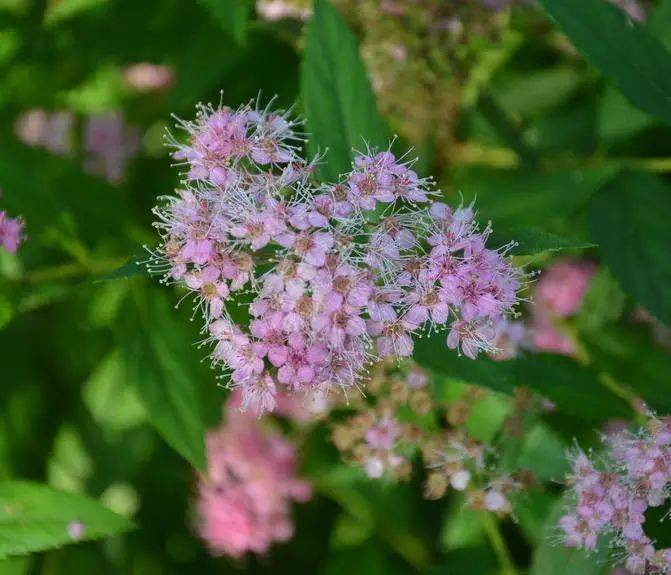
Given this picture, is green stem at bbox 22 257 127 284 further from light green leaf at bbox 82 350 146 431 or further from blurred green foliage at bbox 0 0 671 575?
light green leaf at bbox 82 350 146 431

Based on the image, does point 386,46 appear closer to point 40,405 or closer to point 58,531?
point 58,531

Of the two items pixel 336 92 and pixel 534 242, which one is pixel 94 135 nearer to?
pixel 336 92

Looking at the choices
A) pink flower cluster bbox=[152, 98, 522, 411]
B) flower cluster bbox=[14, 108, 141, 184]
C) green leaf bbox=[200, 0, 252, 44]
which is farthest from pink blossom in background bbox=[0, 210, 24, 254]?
flower cluster bbox=[14, 108, 141, 184]

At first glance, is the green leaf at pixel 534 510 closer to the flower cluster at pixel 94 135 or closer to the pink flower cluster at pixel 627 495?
the pink flower cluster at pixel 627 495

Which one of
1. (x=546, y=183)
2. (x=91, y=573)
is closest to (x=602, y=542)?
(x=546, y=183)

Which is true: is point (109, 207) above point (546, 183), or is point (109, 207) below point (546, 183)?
below

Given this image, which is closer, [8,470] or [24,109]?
[8,470]

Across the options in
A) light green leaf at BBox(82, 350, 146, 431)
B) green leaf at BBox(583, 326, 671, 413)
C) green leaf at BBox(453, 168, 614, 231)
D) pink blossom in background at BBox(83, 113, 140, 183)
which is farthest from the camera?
pink blossom in background at BBox(83, 113, 140, 183)

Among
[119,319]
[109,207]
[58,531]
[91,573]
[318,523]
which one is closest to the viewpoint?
[58,531]
